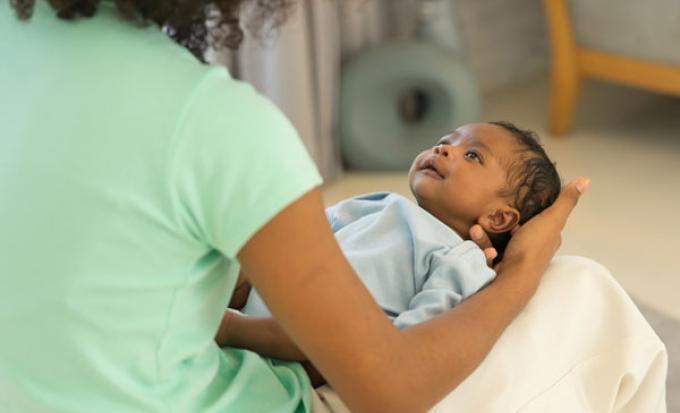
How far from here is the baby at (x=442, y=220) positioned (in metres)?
1.25

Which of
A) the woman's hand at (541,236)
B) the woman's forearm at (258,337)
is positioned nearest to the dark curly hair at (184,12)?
the woman's forearm at (258,337)

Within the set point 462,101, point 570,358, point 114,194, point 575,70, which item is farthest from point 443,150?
point 575,70

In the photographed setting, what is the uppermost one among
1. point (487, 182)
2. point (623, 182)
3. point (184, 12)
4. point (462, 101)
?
point (184, 12)

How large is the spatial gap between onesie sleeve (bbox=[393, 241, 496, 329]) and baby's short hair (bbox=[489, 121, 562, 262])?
189 mm

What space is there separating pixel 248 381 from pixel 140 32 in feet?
1.28

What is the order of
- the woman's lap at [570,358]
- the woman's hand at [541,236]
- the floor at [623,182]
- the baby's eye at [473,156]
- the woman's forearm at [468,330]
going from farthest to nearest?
1. the floor at [623,182]
2. the baby's eye at [473,156]
3. the woman's hand at [541,236]
4. the woman's lap at [570,358]
5. the woman's forearm at [468,330]

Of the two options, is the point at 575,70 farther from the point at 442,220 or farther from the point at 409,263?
the point at 409,263

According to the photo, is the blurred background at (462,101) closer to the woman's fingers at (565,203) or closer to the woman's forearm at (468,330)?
the woman's fingers at (565,203)

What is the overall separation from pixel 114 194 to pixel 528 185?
2.47 ft

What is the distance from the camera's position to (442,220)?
4.89 feet

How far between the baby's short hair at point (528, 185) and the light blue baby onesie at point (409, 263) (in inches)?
6.5

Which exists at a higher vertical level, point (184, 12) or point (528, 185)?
point (184, 12)

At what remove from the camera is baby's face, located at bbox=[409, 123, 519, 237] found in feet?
4.79

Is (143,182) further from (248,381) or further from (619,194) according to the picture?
(619,194)
